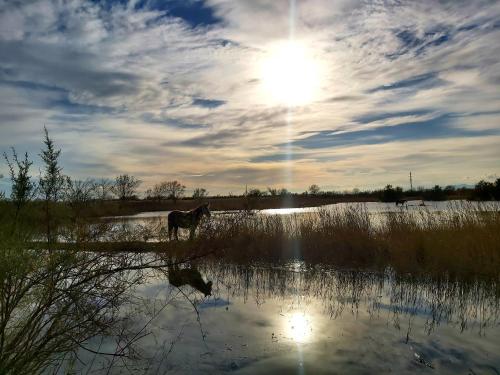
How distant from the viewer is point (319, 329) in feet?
20.6

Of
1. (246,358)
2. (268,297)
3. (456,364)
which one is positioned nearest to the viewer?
(456,364)

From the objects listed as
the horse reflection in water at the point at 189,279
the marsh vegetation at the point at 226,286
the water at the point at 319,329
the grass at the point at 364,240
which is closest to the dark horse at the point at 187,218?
the grass at the point at 364,240

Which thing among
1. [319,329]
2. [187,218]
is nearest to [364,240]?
[187,218]

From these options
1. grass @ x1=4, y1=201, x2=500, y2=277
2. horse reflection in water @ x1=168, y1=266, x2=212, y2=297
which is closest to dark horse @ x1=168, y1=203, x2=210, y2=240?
grass @ x1=4, y1=201, x2=500, y2=277

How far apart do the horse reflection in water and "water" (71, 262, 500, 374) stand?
253mm

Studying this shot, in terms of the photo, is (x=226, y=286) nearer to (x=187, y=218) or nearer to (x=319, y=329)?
(x=319, y=329)

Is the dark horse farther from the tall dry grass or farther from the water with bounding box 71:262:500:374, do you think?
the water with bounding box 71:262:500:374

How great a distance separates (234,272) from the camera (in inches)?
465

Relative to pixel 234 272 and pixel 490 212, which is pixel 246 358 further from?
pixel 490 212

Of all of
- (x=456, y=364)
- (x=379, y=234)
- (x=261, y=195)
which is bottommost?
(x=456, y=364)

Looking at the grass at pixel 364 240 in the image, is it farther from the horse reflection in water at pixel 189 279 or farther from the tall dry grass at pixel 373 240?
the horse reflection in water at pixel 189 279

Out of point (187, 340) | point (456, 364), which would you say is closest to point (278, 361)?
point (187, 340)

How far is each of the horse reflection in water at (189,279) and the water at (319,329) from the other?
253mm

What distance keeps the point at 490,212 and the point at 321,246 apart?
5.20 m
